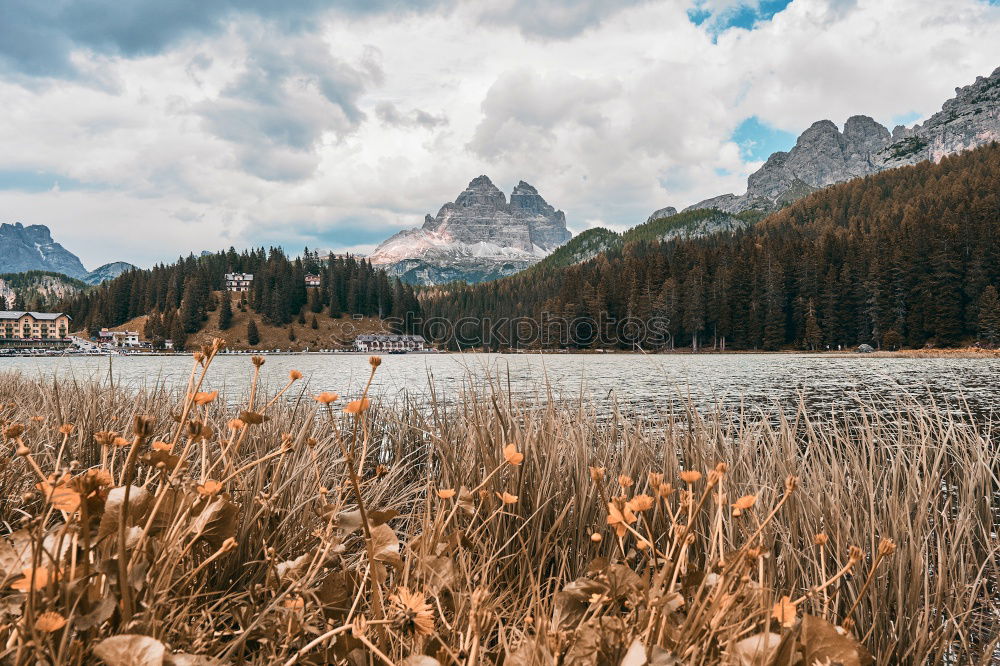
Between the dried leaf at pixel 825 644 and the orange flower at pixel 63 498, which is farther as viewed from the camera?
the dried leaf at pixel 825 644

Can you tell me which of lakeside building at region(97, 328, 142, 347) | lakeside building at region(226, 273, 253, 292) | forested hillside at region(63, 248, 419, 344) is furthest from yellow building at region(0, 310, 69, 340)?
lakeside building at region(226, 273, 253, 292)

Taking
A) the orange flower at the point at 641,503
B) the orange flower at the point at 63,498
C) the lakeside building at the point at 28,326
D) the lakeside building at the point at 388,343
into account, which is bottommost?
the lakeside building at the point at 388,343

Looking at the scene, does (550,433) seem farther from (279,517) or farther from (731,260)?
(731,260)

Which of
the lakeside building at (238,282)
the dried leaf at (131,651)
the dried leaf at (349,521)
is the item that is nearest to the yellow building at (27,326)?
the lakeside building at (238,282)

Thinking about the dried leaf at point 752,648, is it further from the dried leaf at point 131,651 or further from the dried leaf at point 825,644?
the dried leaf at point 131,651

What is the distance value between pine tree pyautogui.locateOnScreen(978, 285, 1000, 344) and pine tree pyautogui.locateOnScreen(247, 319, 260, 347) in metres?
119

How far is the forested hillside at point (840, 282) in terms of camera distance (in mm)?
60688

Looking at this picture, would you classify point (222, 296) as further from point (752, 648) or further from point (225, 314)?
point (752, 648)

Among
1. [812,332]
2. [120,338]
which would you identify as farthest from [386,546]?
[120,338]

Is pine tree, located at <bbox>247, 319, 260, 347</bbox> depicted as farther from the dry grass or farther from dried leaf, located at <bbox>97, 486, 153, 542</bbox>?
dried leaf, located at <bbox>97, 486, 153, 542</bbox>

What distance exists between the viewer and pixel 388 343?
122188 millimetres

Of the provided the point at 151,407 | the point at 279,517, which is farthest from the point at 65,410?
the point at 279,517

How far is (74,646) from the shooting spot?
1.00 meters

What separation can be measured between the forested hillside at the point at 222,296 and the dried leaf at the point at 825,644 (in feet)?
414
